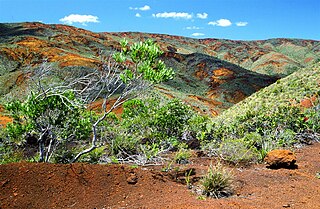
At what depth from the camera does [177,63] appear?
206 ft

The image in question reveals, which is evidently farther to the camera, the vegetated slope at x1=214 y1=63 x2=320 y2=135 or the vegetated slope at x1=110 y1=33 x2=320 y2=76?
the vegetated slope at x1=110 y1=33 x2=320 y2=76

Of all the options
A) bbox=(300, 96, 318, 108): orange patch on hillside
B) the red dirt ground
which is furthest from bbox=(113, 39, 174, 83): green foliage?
bbox=(300, 96, 318, 108): orange patch on hillside

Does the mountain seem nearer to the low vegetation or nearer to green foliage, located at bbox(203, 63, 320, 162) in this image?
the low vegetation

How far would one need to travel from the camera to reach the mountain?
119 feet

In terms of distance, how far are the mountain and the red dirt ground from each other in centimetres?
922

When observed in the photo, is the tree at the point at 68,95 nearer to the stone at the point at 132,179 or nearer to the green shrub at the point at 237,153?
the stone at the point at 132,179

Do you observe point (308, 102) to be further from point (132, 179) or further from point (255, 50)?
point (255, 50)

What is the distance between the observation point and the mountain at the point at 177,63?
119 ft

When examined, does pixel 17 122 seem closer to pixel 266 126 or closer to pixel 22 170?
pixel 22 170

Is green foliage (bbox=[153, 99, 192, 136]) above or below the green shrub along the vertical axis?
above

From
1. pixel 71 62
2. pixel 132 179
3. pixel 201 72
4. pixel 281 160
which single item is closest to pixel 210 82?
pixel 201 72

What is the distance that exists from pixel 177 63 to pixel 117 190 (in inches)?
2310

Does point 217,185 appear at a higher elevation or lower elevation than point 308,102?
lower

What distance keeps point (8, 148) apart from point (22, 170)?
3.92 meters
